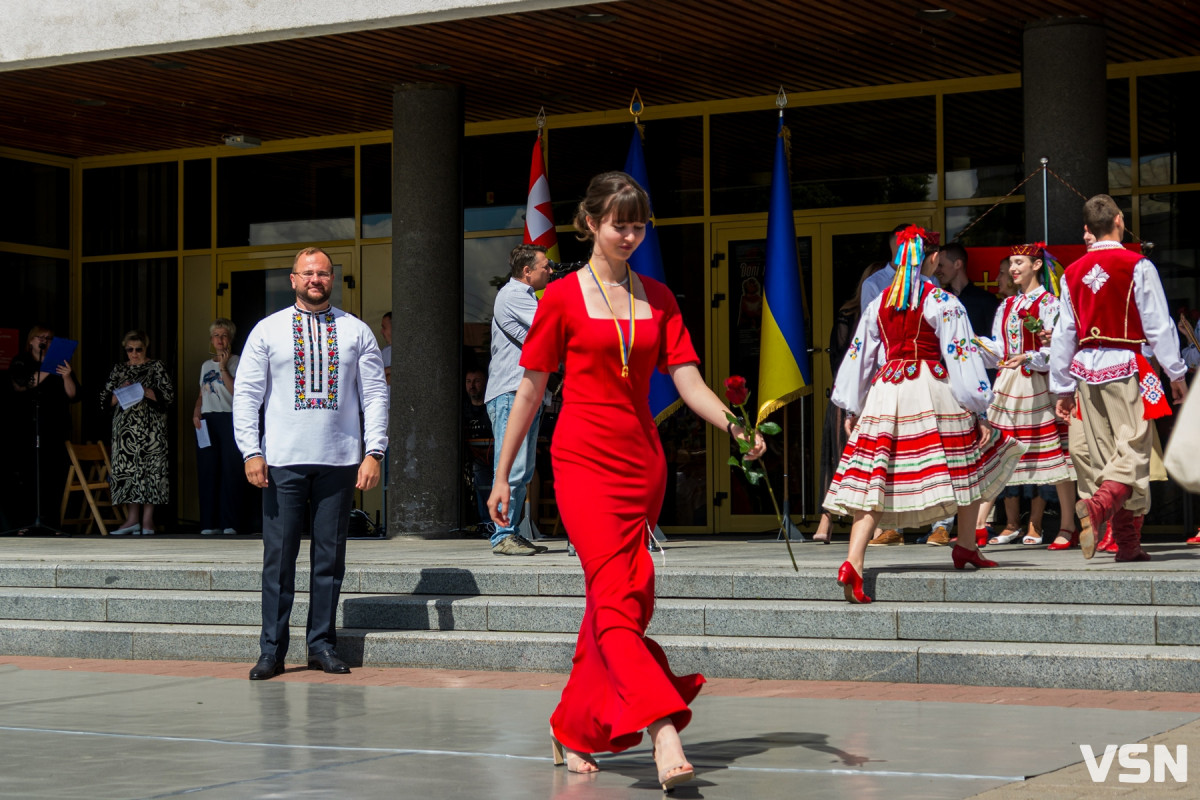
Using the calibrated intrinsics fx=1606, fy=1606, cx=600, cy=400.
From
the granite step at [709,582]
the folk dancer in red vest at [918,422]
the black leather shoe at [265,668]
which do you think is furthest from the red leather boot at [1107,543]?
the black leather shoe at [265,668]

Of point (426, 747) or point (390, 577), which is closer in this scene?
point (426, 747)

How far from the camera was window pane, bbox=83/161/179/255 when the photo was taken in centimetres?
1656

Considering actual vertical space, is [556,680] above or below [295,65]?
below

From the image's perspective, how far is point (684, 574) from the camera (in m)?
8.91

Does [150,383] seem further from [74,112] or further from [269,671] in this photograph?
[269,671]

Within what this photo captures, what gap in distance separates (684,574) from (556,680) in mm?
1236

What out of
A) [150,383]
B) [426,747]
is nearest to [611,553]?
[426,747]

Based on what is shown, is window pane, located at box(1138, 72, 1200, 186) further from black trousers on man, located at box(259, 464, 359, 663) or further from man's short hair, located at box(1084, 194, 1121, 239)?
black trousers on man, located at box(259, 464, 359, 663)

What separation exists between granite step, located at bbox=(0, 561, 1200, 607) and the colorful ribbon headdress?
146 centimetres

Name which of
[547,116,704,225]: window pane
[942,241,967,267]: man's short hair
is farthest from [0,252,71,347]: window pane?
[942,241,967,267]: man's short hair

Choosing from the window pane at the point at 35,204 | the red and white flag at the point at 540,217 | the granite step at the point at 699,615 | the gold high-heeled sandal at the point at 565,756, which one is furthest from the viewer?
the window pane at the point at 35,204

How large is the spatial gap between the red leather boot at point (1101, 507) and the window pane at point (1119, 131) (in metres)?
4.62

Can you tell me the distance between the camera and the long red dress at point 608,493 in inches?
210

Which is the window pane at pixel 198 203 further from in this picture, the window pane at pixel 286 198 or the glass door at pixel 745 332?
the glass door at pixel 745 332
